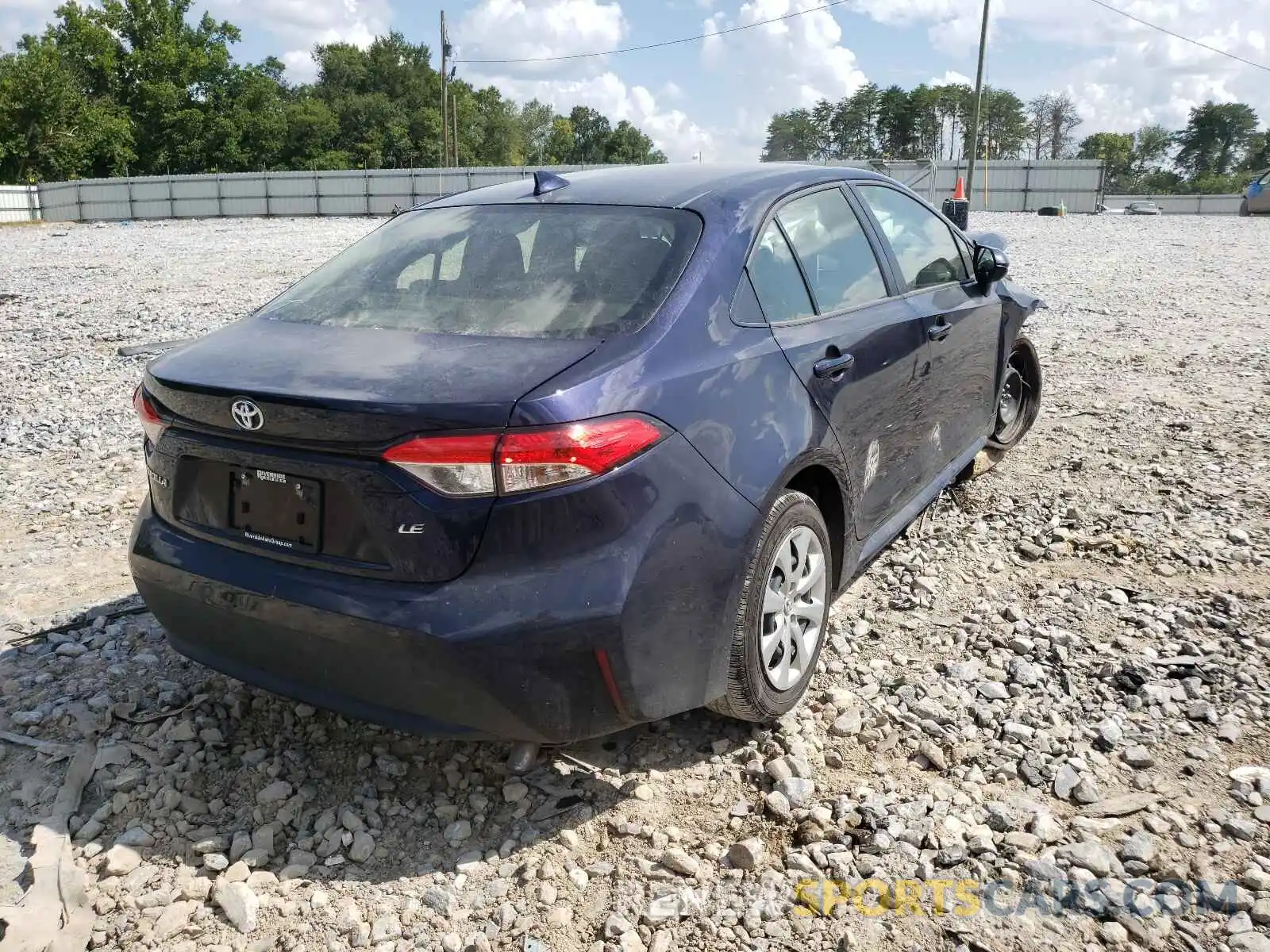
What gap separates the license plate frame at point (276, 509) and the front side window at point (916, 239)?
8.13 ft

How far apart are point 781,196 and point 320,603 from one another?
6.47 ft

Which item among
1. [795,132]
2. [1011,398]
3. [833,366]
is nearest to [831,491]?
[833,366]

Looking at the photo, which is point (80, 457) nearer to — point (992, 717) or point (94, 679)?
point (94, 679)

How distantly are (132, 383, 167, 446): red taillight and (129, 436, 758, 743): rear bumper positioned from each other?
14.1 inches

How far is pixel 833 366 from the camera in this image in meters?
3.13

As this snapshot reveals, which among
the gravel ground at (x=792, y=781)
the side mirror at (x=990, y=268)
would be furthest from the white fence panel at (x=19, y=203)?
the side mirror at (x=990, y=268)

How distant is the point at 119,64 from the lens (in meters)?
64.8

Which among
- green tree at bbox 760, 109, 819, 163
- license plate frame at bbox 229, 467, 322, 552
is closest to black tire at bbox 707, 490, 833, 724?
license plate frame at bbox 229, 467, 322, 552

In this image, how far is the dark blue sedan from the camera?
2.31m

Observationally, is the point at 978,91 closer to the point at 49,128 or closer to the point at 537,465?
the point at 537,465

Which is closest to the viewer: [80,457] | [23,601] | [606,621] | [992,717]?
[606,621]

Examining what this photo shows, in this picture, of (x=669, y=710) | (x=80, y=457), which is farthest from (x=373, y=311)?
(x=80, y=457)

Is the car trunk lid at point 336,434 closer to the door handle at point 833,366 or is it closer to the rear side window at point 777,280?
the rear side window at point 777,280

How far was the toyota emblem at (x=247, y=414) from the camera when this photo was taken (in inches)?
96.7
